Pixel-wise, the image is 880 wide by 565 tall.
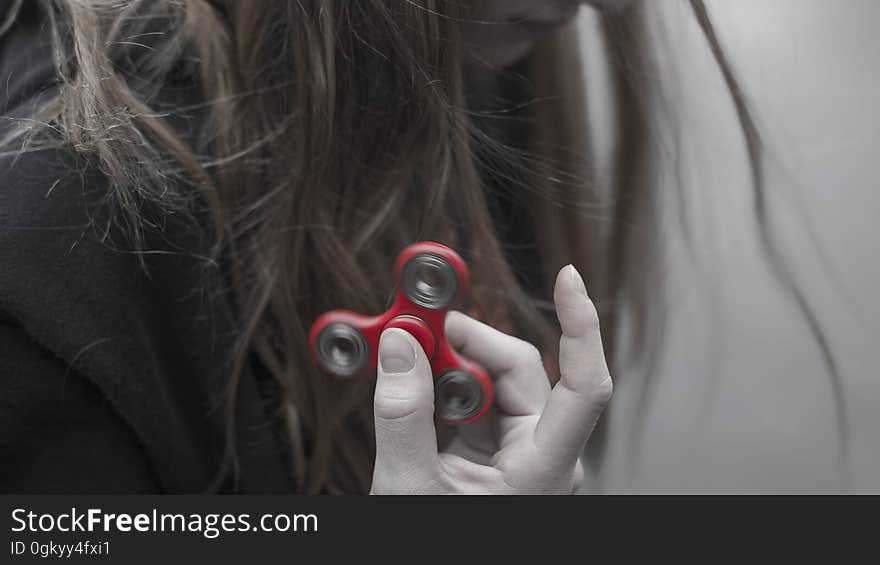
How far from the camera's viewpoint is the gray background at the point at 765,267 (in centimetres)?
50

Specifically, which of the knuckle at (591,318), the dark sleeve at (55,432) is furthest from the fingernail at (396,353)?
the dark sleeve at (55,432)

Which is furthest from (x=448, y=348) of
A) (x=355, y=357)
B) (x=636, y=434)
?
(x=636, y=434)

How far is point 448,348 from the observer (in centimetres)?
44

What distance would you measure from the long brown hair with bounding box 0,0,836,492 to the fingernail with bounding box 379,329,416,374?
0.13 meters

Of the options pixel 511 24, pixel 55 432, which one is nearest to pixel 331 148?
pixel 511 24

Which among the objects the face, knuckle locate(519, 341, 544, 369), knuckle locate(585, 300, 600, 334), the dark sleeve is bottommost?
the dark sleeve

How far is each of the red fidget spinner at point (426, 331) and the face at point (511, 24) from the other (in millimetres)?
152

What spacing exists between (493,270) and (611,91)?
0.57 feet

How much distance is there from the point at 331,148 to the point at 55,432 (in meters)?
0.27

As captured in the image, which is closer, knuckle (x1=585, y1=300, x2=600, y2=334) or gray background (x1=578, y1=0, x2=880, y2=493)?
knuckle (x1=585, y1=300, x2=600, y2=334)

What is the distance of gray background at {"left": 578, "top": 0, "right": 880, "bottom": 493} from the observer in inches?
19.7

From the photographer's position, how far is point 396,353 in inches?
15.9

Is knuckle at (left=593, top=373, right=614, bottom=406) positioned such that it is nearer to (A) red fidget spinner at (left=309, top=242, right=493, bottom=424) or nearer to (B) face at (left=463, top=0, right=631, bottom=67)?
(A) red fidget spinner at (left=309, top=242, right=493, bottom=424)

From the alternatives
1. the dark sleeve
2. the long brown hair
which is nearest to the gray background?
the long brown hair
